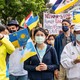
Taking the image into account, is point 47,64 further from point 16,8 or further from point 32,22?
point 16,8

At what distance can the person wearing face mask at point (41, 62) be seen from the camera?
611 cm

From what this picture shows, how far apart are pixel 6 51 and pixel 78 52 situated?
1088mm

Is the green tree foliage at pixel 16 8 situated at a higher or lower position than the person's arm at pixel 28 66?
higher

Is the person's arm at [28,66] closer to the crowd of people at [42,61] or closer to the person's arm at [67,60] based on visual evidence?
the crowd of people at [42,61]

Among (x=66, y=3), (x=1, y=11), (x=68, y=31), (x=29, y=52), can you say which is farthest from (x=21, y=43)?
(x=1, y=11)

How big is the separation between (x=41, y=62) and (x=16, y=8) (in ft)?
79.7

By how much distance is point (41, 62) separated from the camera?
6.11 meters

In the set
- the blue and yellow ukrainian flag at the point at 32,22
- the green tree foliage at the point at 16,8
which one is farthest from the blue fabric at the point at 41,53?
the green tree foliage at the point at 16,8

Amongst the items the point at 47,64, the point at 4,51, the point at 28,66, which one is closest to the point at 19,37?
the point at 4,51

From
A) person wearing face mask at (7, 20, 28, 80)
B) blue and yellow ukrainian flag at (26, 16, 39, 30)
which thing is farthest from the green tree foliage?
person wearing face mask at (7, 20, 28, 80)

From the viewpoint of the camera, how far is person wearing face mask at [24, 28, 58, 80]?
6109mm

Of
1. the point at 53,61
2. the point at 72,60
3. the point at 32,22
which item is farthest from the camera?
the point at 32,22

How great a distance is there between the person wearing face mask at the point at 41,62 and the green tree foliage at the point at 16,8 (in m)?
23.5

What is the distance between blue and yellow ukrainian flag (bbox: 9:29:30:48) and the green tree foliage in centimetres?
2369
